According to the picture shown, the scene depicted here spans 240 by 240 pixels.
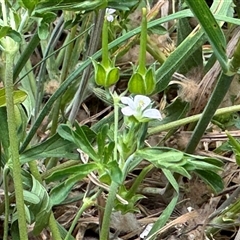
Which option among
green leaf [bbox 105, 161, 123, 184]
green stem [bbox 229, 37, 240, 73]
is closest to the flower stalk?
green leaf [bbox 105, 161, 123, 184]

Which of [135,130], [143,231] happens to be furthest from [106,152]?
[143,231]

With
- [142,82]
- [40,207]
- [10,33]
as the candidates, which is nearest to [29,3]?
[10,33]

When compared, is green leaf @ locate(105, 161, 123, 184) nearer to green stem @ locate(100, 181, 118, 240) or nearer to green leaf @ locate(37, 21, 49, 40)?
green stem @ locate(100, 181, 118, 240)

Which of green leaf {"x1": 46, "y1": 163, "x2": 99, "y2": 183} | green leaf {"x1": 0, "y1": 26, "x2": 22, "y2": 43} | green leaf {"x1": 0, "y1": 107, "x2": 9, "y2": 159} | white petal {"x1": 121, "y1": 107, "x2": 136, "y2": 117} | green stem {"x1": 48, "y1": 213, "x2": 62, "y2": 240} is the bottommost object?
green stem {"x1": 48, "y1": 213, "x2": 62, "y2": 240}

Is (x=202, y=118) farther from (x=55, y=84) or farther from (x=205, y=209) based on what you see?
(x=55, y=84)

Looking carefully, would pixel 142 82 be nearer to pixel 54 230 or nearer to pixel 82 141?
pixel 82 141
